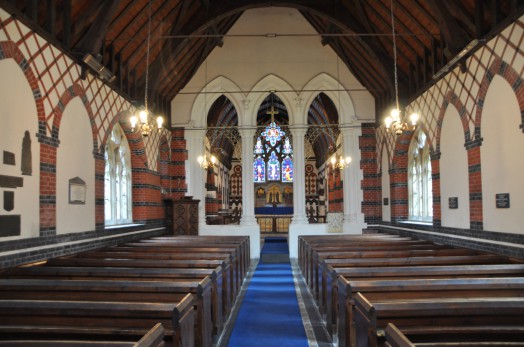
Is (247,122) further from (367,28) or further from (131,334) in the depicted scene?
(131,334)

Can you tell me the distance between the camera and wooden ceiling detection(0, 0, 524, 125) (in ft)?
22.7

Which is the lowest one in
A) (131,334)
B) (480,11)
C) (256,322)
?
(256,322)

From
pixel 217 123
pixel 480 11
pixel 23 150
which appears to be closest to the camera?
pixel 23 150

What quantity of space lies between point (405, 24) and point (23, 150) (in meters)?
7.54

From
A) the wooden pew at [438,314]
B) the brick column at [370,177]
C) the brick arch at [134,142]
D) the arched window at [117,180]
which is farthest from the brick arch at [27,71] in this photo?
the brick column at [370,177]

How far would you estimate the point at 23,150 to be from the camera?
238 inches

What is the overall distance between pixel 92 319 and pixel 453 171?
716 centimetres

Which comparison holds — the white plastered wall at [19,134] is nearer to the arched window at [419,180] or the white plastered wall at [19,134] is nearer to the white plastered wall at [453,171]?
the white plastered wall at [453,171]

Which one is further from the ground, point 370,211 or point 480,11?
point 480,11

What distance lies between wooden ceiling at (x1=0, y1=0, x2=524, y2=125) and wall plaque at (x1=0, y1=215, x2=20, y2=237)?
2612mm

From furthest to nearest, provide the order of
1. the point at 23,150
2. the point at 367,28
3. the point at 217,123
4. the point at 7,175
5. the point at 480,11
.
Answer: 1. the point at 217,123
2. the point at 367,28
3. the point at 480,11
4. the point at 23,150
5. the point at 7,175

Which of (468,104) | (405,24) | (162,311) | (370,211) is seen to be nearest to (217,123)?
(370,211)

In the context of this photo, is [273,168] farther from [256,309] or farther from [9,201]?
[9,201]

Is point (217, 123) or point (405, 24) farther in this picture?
point (217, 123)
